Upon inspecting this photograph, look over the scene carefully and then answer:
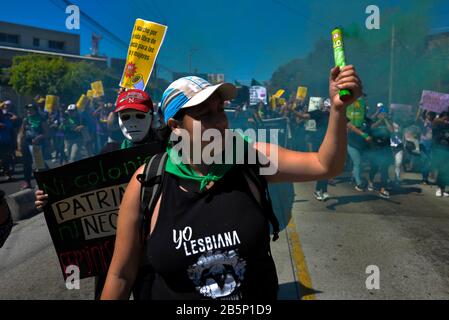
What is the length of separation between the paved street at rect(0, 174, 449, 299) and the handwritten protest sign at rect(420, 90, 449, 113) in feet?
10.8

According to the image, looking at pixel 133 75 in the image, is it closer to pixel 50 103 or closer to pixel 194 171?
pixel 194 171

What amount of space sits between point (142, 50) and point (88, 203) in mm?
1652

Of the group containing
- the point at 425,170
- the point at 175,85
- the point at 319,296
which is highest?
the point at 175,85

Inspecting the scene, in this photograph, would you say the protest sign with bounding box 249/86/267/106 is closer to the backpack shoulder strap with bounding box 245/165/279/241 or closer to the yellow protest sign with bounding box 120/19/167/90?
the yellow protest sign with bounding box 120/19/167/90

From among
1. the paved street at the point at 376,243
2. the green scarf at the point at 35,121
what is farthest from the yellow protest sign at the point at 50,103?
the paved street at the point at 376,243

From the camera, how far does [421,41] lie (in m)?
12.6

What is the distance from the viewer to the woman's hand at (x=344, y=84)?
1.31 metres

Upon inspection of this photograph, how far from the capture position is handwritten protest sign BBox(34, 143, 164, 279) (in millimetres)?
2217

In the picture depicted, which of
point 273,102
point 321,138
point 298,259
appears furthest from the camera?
point 273,102

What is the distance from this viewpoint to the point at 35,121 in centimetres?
943

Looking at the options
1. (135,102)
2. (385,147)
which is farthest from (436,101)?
(135,102)
